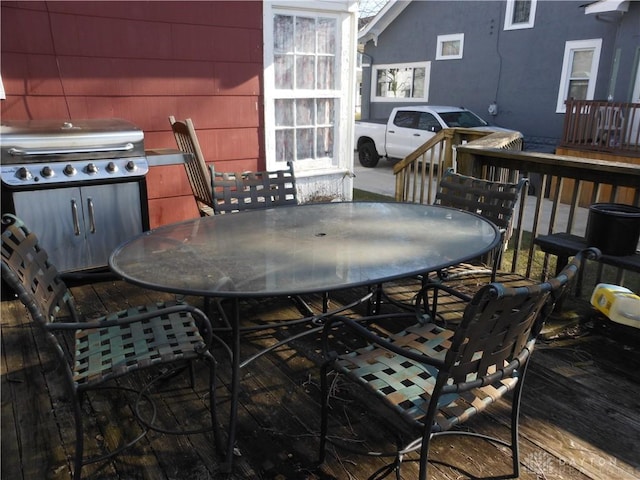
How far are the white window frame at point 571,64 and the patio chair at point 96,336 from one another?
9246mm

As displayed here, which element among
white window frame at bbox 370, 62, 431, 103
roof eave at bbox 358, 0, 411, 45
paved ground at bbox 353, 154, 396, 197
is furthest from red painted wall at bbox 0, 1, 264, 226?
roof eave at bbox 358, 0, 411, 45

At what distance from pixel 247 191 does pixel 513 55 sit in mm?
8869

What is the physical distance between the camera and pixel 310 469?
1.77 metres

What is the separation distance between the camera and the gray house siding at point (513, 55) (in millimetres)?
8430

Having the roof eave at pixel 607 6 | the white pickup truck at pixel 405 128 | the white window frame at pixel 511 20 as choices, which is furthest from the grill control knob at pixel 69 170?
the white window frame at pixel 511 20

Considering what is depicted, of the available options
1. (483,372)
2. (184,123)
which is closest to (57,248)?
(184,123)

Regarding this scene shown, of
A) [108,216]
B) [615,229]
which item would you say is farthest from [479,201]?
[108,216]

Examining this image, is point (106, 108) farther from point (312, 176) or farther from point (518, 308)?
point (518, 308)

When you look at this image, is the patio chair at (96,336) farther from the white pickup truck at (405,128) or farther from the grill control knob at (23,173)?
the white pickup truck at (405,128)

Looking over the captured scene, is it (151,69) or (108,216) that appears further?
(151,69)

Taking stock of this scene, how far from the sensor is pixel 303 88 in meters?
4.72

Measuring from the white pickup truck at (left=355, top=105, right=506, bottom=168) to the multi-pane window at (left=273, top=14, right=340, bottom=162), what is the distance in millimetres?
4586

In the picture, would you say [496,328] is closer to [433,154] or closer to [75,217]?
[75,217]

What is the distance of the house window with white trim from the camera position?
452 cm
